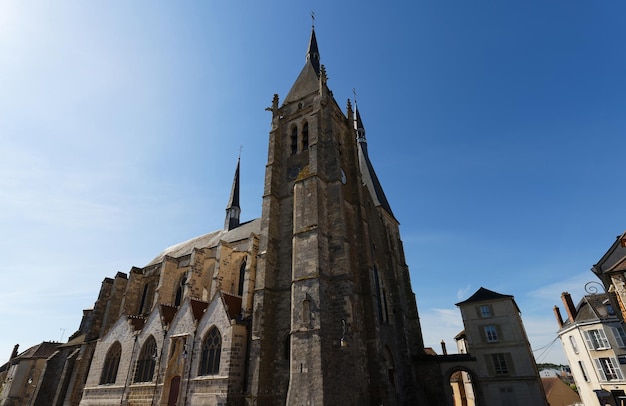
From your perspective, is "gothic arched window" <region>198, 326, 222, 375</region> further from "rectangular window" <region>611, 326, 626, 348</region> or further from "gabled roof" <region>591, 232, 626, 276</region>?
"rectangular window" <region>611, 326, 626, 348</region>

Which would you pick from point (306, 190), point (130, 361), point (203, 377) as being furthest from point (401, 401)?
point (130, 361)

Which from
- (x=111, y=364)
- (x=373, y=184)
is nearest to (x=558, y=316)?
(x=373, y=184)

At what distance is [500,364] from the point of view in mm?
19594

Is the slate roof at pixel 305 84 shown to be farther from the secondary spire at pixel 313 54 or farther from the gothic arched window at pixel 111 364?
the gothic arched window at pixel 111 364

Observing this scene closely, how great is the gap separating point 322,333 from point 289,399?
9.13 ft

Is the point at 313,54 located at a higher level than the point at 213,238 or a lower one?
higher

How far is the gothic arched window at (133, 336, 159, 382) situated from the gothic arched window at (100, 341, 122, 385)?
2.44 metres

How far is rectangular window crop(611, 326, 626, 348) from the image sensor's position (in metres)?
21.4

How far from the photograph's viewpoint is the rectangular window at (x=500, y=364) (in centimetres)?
1934

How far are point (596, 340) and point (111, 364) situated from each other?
32.4 meters

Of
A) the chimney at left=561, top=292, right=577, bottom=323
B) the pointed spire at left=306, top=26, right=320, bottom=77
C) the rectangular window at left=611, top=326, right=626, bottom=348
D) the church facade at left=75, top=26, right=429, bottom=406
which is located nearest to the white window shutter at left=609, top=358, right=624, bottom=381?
the rectangular window at left=611, top=326, right=626, bottom=348

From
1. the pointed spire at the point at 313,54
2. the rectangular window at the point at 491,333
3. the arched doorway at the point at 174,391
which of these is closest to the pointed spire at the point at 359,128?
the pointed spire at the point at 313,54

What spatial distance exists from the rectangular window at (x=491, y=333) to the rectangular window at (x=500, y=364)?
36.2 inches

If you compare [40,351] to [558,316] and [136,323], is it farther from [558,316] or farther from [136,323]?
[558,316]
